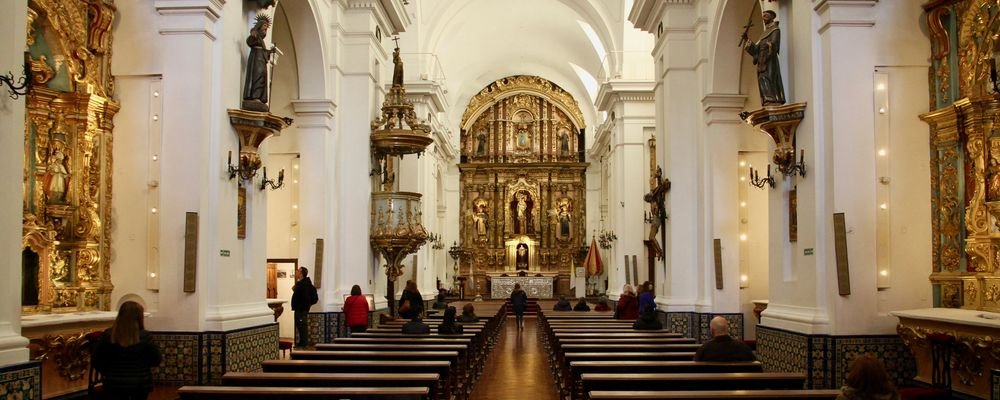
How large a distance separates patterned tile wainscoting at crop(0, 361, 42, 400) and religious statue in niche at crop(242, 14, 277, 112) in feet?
14.4

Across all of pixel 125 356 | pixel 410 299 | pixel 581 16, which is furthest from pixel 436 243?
pixel 125 356

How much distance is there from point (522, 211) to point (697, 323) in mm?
24974

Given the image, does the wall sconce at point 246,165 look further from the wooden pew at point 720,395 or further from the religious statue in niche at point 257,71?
the wooden pew at point 720,395

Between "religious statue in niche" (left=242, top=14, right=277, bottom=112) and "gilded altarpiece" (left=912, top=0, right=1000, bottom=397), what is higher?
"religious statue in niche" (left=242, top=14, right=277, bottom=112)

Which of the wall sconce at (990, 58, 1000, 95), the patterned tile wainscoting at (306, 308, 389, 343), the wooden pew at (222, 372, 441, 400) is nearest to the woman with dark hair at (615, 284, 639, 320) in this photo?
the patterned tile wainscoting at (306, 308, 389, 343)

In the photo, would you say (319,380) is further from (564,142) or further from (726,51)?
(564,142)

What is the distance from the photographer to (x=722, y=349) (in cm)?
812

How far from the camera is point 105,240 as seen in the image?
989cm

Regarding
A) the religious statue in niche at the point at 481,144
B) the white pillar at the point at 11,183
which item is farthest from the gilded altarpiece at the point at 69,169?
the religious statue in niche at the point at 481,144

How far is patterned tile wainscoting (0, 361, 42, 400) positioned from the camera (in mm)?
6355

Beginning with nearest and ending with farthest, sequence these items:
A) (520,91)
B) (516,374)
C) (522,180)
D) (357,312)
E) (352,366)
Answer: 1. (352,366)
2. (516,374)
3. (357,312)
4. (520,91)
5. (522,180)

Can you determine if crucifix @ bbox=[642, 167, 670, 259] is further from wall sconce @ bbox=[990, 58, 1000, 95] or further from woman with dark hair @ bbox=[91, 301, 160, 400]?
woman with dark hair @ bbox=[91, 301, 160, 400]

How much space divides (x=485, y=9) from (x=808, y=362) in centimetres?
2157

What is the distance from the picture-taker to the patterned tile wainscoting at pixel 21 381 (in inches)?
250
